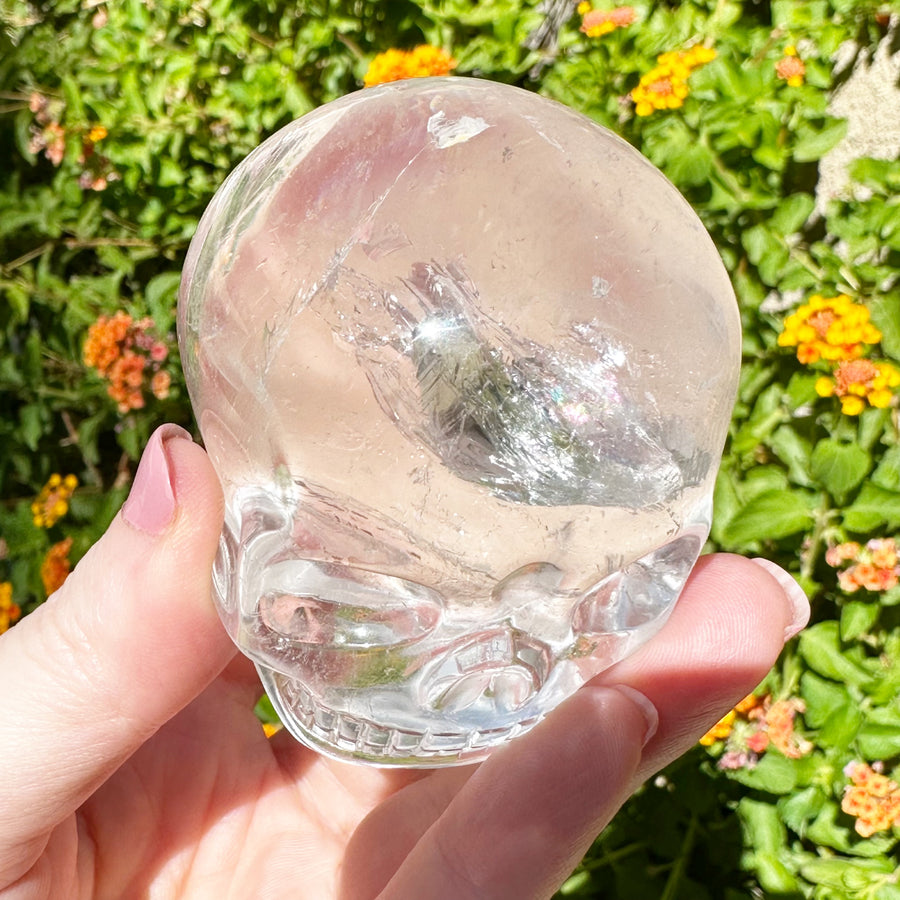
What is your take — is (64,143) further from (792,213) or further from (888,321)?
(888,321)

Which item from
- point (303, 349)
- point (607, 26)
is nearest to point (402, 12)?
point (607, 26)

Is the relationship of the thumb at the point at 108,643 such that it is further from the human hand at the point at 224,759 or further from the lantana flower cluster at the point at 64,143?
the lantana flower cluster at the point at 64,143

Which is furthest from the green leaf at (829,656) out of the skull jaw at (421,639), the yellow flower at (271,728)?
the yellow flower at (271,728)

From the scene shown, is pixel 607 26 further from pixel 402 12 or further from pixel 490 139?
pixel 490 139

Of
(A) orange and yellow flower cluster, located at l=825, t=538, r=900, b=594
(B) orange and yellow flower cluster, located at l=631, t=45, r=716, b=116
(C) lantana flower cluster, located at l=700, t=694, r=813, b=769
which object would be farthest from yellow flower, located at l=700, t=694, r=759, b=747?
(B) orange and yellow flower cluster, located at l=631, t=45, r=716, b=116

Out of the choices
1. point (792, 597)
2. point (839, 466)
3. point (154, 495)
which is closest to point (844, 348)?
point (839, 466)

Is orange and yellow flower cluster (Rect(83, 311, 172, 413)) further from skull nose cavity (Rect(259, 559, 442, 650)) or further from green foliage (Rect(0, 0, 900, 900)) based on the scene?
skull nose cavity (Rect(259, 559, 442, 650))
